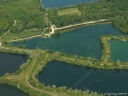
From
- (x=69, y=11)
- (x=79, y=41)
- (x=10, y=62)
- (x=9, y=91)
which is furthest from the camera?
(x=69, y=11)

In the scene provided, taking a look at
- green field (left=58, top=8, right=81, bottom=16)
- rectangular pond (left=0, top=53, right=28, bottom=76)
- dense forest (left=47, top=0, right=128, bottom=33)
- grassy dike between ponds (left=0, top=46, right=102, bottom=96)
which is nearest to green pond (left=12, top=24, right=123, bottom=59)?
dense forest (left=47, top=0, right=128, bottom=33)

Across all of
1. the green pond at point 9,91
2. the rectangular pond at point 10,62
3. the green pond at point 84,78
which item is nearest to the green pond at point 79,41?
the rectangular pond at point 10,62

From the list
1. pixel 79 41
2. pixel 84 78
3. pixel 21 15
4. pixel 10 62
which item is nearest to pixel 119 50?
pixel 79 41

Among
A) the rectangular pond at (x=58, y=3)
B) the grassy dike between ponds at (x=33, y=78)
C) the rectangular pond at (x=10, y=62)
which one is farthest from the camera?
the rectangular pond at (x=58, y=3)

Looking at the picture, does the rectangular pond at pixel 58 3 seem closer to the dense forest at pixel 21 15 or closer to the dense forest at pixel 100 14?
the dense forest at pixel 21 15

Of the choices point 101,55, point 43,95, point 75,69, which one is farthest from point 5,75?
point 101,55

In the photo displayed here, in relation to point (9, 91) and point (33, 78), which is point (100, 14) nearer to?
point (33, 78)
